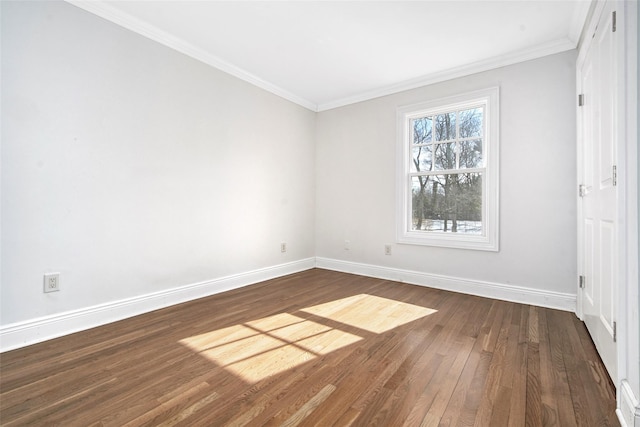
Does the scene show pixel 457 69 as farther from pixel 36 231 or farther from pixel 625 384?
pixel 36 231

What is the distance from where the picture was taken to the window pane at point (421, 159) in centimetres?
373

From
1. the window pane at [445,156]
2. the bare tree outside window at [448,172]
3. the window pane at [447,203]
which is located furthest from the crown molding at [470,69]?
the window pane at [447,203]

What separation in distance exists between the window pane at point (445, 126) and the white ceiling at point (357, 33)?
0.44 m

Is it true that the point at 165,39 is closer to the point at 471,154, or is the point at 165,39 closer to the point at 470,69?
the point at 470,69

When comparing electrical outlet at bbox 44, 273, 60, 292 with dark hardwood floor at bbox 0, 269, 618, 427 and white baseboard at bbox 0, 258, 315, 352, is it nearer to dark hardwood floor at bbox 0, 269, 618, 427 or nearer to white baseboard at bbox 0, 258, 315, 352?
white baseboard at bbox 0, 258, 315, 352

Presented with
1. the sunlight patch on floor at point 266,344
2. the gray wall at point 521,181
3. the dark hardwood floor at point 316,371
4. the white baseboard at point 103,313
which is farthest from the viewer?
the gray wall at point 521,181

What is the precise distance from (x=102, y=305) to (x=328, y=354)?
6.14 feet

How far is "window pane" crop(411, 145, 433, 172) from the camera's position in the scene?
3.73 meters

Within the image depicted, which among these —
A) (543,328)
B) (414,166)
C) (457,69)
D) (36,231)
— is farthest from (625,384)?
(36,231)

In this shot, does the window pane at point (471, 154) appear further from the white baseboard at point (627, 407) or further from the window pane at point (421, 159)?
the white baseboard at point (627, 407)

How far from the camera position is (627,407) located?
126 cm

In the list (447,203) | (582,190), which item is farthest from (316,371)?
(447,203)

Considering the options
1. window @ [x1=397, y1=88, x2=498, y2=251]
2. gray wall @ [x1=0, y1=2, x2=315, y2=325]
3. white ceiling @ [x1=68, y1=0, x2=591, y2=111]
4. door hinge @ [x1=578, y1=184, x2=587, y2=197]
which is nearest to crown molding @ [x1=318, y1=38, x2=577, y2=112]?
white ceiling @ [x1=68, y1=0, x2=591, y2=111]

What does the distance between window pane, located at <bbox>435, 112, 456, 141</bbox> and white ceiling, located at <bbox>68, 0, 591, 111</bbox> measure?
1.45 ft
